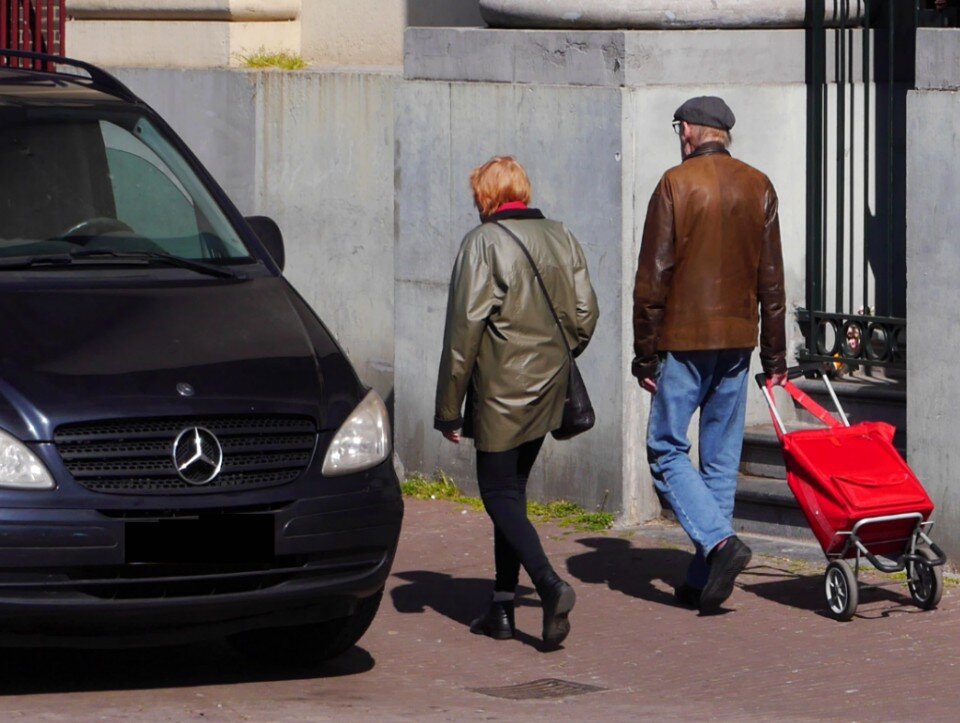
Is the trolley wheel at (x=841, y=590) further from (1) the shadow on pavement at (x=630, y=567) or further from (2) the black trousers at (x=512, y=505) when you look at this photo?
(2) the black trousers at (x=512, y=505)

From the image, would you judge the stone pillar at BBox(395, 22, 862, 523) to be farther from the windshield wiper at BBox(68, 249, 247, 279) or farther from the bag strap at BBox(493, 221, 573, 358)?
the windshield wiper at BBox(68, 249, 247, 279)

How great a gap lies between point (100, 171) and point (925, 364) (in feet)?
10.9

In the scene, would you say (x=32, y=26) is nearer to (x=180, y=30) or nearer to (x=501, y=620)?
(x=180, y=30)

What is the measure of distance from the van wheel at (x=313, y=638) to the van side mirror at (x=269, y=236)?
1.33 meters

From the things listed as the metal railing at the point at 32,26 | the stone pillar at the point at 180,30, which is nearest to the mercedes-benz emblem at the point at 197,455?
the stone pillar at the point at 180,30

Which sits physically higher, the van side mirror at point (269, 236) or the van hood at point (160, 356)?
the van side mirror at point (269, 236)

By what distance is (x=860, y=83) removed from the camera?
30.3 feet

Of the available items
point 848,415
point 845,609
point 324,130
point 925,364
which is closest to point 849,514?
point 845,609

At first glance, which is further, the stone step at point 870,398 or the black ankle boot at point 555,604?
the stone step at point 870,398

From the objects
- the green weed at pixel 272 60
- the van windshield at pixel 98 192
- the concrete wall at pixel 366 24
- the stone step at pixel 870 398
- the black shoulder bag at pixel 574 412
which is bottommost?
the stone step at pixel 870 398

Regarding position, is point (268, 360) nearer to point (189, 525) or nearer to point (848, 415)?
point (189, 525)

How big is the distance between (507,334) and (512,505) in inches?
23.7

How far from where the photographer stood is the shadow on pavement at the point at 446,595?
756 centimetres

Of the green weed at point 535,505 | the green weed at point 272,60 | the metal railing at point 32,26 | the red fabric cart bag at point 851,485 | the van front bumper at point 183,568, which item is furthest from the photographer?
the metal railing at point 32,26
